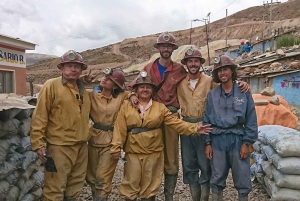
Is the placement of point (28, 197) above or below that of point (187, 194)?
above

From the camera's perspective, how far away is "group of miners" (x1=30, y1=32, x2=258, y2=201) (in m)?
3.66

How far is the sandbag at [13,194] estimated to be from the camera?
377 centimetres

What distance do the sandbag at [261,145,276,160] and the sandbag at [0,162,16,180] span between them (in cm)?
322

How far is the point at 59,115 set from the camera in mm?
3645

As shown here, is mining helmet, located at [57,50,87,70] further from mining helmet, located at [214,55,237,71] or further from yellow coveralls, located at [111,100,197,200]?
mining helmet, located at [214,55,237,71]

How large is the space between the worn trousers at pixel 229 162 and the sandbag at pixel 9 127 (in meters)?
2.16

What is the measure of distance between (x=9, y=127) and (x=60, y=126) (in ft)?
1.75

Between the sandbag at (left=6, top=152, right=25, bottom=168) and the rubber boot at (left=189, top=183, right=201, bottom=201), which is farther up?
the sandbag at (left=6, top=152, right=25, bottom=168)

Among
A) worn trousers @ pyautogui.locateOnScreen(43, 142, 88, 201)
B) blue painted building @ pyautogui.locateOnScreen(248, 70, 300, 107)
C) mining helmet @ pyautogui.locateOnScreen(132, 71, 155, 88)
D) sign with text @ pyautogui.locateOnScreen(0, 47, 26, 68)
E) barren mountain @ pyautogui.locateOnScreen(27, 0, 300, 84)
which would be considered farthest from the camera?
barren mountain @ pyautogui.locateOnScreen(27, 0, 300, 84)

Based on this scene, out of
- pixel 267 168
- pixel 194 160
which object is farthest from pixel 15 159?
pixel 267 168

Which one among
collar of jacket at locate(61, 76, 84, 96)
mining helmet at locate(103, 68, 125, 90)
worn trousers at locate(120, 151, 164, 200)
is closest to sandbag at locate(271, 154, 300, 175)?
worn trousers at locate(120, 151, 164, 200)

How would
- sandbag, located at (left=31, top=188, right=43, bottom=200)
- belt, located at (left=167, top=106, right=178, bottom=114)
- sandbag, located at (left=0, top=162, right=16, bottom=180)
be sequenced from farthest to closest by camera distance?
sandbag, located at (left=31, top=188, right=43, bottom=200)
belt, located at (left=167, top=106, right=178, bottom=114)
sandbag, located at (left=0, top=162, right=16, bottom=180)

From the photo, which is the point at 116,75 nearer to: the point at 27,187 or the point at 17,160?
the point at 17,160

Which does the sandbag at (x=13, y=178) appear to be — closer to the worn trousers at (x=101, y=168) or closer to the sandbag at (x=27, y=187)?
the sandbag at (x=27, y=187)
